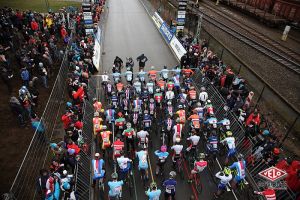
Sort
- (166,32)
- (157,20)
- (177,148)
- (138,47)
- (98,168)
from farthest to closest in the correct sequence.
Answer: (157,20) < (166,32) < (138,47) < (177,148) < (98,168)

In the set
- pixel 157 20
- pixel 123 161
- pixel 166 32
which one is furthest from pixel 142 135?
pixel 157 20

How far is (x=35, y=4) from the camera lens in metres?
40.2

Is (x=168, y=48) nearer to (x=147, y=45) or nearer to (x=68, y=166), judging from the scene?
(x=147, y=45)

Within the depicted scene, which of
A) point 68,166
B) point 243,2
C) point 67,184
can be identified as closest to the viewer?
point 67,184

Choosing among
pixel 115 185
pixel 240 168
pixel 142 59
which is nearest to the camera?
pixel 115 185

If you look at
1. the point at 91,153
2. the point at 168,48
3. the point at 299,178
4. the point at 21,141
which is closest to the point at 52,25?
the point at 168,48

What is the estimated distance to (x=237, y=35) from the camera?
28.3 m

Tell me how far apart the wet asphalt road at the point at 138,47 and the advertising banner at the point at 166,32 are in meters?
0.75

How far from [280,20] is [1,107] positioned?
104 feet

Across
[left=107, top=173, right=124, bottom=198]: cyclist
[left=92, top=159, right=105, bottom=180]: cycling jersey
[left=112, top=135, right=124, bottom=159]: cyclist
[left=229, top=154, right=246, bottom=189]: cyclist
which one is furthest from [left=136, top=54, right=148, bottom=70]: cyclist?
[left=107, top=173, right=124, bottom=198]: cyclist

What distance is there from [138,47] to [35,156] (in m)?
18.1

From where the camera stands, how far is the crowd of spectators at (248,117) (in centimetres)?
1052

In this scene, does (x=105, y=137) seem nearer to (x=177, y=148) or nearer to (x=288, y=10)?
(x=177, y=148)

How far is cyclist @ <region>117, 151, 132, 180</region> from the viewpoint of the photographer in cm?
1017
